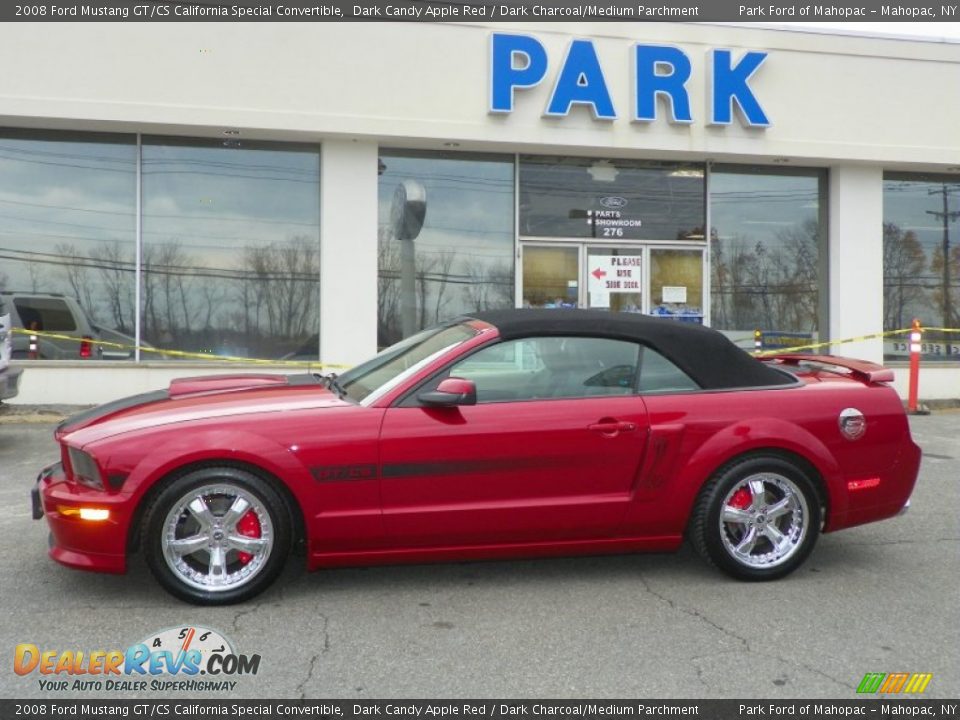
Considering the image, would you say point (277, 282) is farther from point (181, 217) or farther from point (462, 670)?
point (462, 670)

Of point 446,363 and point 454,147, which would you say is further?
point 454,147

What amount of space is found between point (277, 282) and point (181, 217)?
1500mm

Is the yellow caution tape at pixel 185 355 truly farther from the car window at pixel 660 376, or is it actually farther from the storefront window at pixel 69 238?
the car window at pixel 660 376

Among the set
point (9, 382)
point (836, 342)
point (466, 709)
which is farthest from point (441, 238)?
point (466, 709)

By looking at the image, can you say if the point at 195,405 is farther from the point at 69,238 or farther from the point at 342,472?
the point at 69,238

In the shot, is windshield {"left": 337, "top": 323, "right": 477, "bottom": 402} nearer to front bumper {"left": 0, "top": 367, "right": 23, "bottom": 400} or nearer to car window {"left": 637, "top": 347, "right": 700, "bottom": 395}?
car window {"left": 637, "top": 347, "right": 700, "bottom": 395}

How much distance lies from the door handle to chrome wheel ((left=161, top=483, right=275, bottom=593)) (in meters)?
1.70

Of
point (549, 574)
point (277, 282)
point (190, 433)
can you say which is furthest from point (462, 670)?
point (277, 282)

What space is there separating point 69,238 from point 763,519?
9716 mm

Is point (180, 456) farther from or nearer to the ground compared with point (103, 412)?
nearer to the ground

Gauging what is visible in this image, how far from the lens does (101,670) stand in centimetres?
344

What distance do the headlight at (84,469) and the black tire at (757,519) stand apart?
3016 millimetres

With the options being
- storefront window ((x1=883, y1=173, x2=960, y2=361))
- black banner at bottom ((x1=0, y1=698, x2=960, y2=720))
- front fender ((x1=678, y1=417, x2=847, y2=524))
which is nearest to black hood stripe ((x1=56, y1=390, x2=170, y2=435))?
black banner at bottom ((x1=0, y1=698, x2=960, y2=720))

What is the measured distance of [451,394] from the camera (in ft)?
13.6
